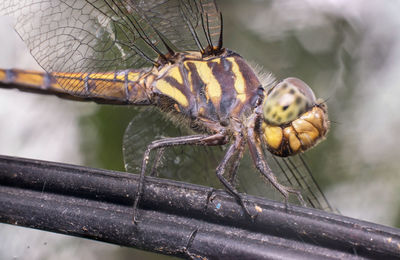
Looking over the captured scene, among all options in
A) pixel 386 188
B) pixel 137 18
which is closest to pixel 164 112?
pixel 137 18

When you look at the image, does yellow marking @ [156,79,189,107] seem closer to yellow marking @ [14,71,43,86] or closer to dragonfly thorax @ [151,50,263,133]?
dragonfly thorax @ [151,50,263,133]

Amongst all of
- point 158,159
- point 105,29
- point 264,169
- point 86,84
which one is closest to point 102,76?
point 86,84

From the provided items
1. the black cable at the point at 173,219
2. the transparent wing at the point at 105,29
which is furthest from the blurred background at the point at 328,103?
the black cable at the point at 173,219

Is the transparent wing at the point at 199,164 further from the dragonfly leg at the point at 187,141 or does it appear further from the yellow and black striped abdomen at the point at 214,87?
the yellow and black striped abdomen at the point at 214,87

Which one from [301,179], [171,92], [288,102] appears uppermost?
[288,102]

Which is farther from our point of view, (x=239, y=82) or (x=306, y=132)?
(x=239, y=82)

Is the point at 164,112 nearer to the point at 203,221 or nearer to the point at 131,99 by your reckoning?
the point at 131,99

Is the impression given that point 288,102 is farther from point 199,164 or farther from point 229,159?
point 199,164
